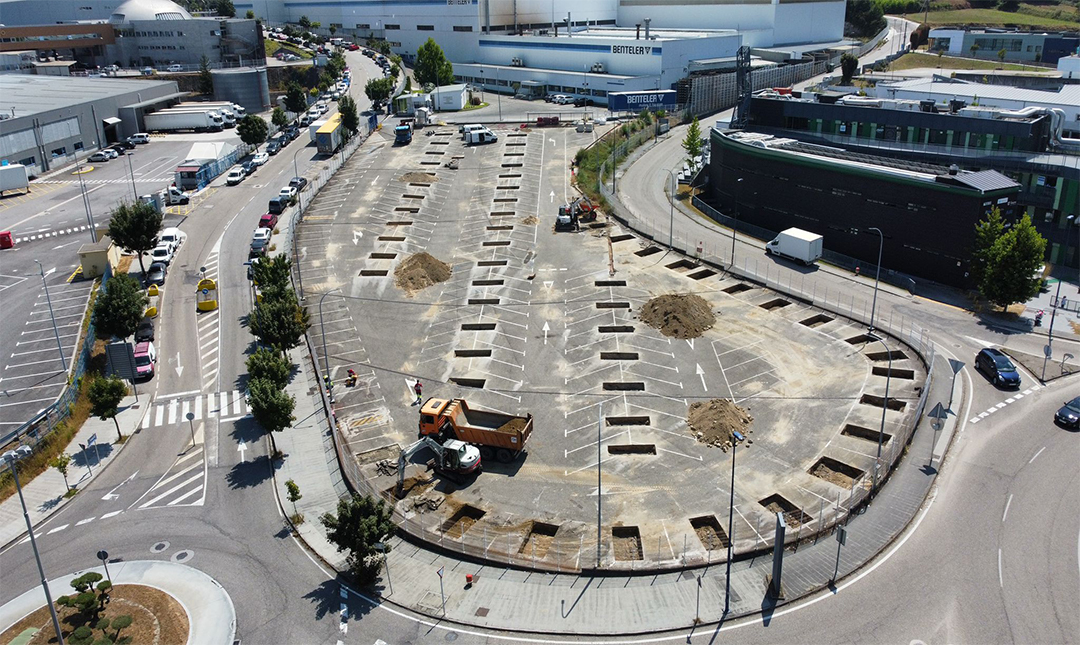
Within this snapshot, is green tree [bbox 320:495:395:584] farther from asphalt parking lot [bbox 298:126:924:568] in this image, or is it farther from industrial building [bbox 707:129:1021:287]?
industrial building [bbox 707:129:1021:287]

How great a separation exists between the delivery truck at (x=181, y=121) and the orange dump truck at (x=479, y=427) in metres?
94.0

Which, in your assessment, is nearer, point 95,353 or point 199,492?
point 199,492

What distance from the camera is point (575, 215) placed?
71.2 meters

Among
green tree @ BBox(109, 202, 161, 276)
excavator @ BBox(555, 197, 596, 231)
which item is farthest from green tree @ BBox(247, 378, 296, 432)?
excavator @ BBox(555, 197, 596, 231)

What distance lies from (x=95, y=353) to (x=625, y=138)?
230 ft

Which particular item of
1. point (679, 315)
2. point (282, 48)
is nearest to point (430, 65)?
point (282, 48)

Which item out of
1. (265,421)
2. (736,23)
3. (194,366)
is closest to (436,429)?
(265,421)

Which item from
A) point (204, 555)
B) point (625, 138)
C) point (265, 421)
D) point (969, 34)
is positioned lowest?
point (204, 555)

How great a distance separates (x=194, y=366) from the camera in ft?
163

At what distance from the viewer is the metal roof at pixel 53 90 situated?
96.7 m

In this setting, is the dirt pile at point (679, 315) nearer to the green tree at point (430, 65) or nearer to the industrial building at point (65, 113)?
the industrial building at point (65, 113)

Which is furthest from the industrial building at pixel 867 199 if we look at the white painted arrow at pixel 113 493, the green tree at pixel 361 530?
the white painted arrow at pixel 113 493

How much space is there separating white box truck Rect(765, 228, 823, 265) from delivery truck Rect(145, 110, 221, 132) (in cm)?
8991

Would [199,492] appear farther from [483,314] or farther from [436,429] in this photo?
[483,314]
